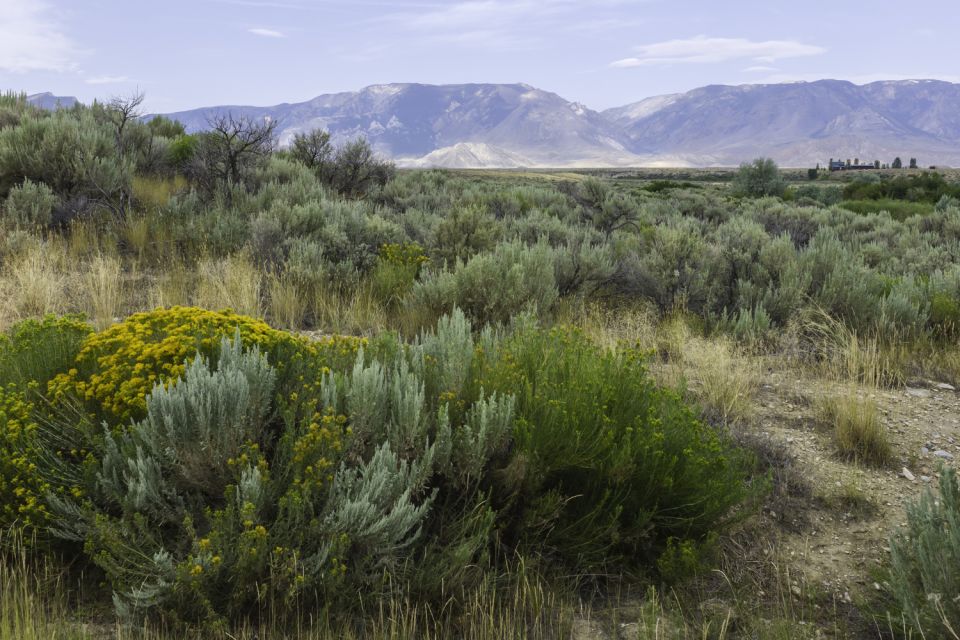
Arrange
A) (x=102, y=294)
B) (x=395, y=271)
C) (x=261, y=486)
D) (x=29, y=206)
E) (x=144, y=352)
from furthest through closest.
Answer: (x=29, y=206)
(x=395, y=271)
(x=102, y=294)
(x=144, y=352)
(x=261, y=486)

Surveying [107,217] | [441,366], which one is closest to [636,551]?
[441,366]

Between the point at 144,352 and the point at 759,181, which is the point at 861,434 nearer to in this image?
the point at 144,352

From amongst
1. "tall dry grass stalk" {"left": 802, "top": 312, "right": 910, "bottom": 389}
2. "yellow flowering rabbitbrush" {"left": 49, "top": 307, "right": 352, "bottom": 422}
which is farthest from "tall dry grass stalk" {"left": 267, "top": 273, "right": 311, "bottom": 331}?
"tall dry grass stalk" {"left": 802, "top": 312, "right": 910, "bottom": 389}

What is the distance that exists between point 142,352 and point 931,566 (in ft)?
12.9

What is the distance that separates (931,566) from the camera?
2852 mm

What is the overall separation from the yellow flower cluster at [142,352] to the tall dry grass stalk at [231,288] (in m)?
2.56

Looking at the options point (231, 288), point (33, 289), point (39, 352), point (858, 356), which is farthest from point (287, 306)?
point (858, 356)

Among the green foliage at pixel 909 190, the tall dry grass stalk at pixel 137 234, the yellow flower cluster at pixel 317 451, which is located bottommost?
the yellow flower cluster at pixel 317 451

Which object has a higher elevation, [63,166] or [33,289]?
[63,166]

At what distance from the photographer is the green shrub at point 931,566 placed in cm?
276

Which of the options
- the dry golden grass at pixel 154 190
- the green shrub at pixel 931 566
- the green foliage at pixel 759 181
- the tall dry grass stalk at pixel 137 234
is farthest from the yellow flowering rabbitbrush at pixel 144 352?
the green foliage at pixel 759 181

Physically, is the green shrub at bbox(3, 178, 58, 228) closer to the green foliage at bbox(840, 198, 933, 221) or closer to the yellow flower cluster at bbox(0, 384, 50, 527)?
the yellow flower cluster at bbox(0, 384, 50, 527)

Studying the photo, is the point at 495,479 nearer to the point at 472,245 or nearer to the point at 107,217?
the point at 472,245

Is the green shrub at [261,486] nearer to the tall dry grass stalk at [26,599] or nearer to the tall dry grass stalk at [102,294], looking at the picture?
the tall dry grass stalk at [26,599]
